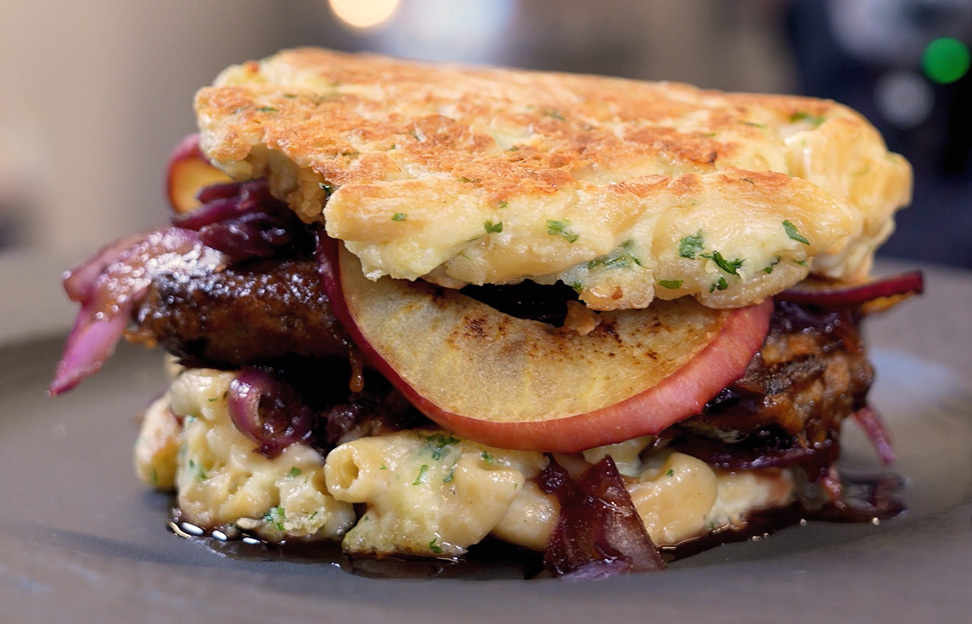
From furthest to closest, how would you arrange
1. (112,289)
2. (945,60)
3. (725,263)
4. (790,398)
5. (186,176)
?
(945,60)
(186,176)
(112,289)
(790,398)
(725,263)

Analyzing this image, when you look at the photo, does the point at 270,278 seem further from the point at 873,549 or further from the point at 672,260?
the point at 873,549

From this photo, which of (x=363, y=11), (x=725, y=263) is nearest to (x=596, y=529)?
(x=725, y=263)

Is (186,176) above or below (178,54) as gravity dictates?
above

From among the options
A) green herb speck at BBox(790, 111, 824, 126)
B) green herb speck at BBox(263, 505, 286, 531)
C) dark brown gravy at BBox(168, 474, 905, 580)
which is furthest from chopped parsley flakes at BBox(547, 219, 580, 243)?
green herb speck at BBox(790, 111, 824, 126)

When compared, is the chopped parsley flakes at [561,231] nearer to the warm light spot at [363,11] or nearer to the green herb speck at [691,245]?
the green herb speck at [691,245]

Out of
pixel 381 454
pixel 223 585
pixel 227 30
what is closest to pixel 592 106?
pixel 381 454

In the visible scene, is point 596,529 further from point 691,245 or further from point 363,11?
point 363,11

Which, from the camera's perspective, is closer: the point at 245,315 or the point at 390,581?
the point at 390,581
